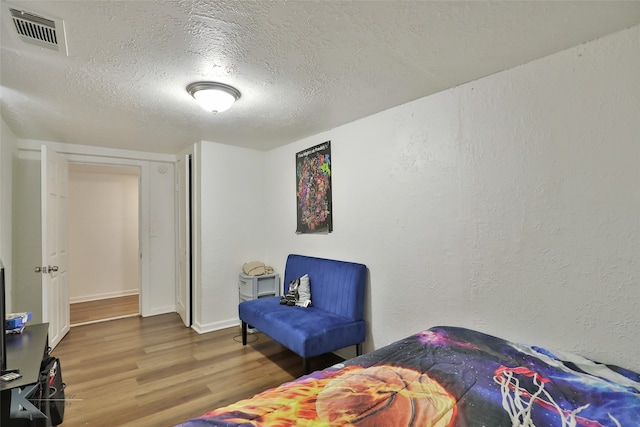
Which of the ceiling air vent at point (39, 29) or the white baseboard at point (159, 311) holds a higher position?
the ceiling air vent at point (39, 29)

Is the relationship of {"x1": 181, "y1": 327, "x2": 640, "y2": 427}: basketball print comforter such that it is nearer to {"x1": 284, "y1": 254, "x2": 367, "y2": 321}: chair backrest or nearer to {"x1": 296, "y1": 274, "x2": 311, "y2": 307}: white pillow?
{"x1": 284, "y1": 254, "x2": 367, "y2": 321}: chair backrest

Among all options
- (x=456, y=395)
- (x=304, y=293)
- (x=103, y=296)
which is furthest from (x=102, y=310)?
(x=456, y=395)

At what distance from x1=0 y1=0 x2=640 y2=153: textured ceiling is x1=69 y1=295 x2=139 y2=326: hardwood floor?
9.50 ft

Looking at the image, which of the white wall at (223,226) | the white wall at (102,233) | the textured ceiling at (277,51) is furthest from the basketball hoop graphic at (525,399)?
the white wall at (102,233)

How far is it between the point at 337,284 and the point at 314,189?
1093 millimetres

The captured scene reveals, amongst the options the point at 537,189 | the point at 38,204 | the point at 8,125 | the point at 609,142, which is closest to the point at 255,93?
the point at 537,189

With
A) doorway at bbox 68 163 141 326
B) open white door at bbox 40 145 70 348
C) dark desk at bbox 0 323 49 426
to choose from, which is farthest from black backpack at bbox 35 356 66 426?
doorway at bbox 68 163 141 326

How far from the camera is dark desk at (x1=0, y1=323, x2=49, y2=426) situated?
1.32 m

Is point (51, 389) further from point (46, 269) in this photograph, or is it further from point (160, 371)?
point (46, 269)

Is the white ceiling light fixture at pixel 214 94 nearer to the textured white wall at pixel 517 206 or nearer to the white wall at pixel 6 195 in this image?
the textured white wall at pixel 517 206

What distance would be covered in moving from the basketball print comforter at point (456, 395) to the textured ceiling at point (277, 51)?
1.66m

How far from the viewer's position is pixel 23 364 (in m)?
1.53

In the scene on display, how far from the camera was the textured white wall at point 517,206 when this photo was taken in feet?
5.03

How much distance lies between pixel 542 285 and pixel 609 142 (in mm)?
823
